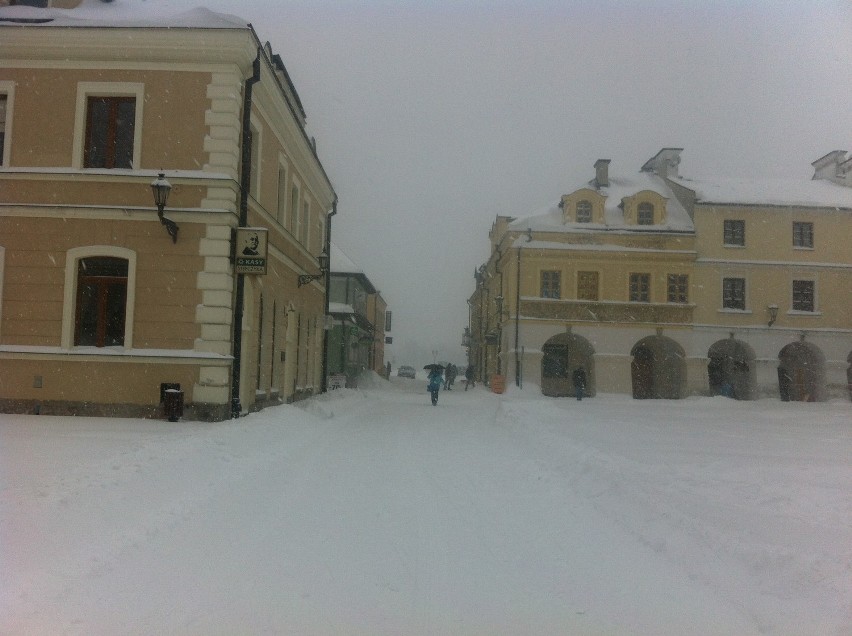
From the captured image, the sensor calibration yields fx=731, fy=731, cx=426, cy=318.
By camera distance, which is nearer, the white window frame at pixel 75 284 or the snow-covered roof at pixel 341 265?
the white window frame at pixel 75 284

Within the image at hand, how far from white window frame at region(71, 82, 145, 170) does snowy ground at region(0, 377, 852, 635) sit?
6092 millimetres

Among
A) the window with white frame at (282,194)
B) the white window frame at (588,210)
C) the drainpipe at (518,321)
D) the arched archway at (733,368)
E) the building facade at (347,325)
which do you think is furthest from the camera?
the building facade at (347,325)

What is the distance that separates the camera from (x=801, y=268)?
36.1 meters

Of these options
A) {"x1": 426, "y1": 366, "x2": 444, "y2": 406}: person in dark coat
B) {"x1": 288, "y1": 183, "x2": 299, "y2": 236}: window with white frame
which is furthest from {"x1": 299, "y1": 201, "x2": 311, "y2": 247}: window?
{"x1": 426, "y1": 366, "x2": 444, "y2": 406}: person in dark coat

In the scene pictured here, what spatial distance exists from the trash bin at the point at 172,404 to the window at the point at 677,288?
27.7 meters

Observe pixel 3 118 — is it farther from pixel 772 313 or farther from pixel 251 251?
pixel 772 313

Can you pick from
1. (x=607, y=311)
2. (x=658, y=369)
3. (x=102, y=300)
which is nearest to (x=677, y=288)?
(x=607, y=311)

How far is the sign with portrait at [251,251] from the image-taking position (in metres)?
14.6

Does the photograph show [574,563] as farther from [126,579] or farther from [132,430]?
[132,430]

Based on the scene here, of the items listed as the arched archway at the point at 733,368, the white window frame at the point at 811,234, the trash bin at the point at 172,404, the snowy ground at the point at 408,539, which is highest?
the white window frame at the point at 811,234

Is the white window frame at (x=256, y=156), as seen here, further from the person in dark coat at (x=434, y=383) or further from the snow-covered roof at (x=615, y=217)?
the snow-covered roof at (x=615, y=217)

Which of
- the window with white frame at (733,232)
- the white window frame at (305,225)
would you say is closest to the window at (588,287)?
the window with white frame at (733,232)

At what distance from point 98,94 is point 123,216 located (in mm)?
2646

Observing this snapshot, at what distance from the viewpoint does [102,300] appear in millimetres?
14773
